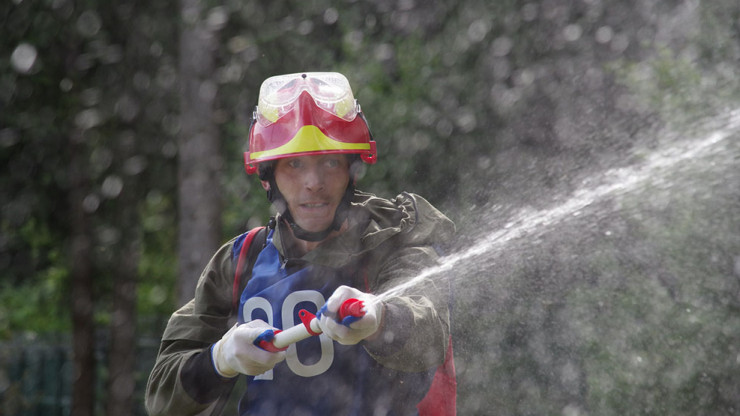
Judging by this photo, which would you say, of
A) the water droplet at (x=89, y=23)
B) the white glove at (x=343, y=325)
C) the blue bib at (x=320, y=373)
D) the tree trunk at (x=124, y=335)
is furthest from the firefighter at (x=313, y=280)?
the tree trunk at (x=124, y=335)

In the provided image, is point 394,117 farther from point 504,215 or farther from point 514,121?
point 504,215

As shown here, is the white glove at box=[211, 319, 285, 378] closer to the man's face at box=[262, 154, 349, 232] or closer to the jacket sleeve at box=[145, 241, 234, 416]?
the jacket sleeve at box=[145, 241, 234, 416]

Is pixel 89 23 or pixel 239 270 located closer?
pixel 239 270

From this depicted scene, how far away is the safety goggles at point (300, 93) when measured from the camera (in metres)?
2.72

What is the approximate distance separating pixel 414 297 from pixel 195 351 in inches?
28.1

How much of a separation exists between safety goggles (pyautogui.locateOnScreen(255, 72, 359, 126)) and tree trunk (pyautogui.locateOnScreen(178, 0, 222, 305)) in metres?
3.75

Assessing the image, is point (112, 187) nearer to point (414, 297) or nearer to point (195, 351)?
point (195, 351)

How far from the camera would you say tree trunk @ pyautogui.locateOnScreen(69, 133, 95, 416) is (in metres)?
8.23

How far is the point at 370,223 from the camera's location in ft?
8.83

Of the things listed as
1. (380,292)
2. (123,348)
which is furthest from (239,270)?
(123,348)

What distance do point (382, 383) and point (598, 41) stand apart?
323cm

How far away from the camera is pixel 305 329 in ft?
7.11

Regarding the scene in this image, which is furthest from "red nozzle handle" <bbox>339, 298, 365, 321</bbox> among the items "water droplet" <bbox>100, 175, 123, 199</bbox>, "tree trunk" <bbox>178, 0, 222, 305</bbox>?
"water droplet" <bbox>100, 175, 123, 199</bbox>

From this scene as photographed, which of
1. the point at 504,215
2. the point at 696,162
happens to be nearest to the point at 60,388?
the point at 504,215
